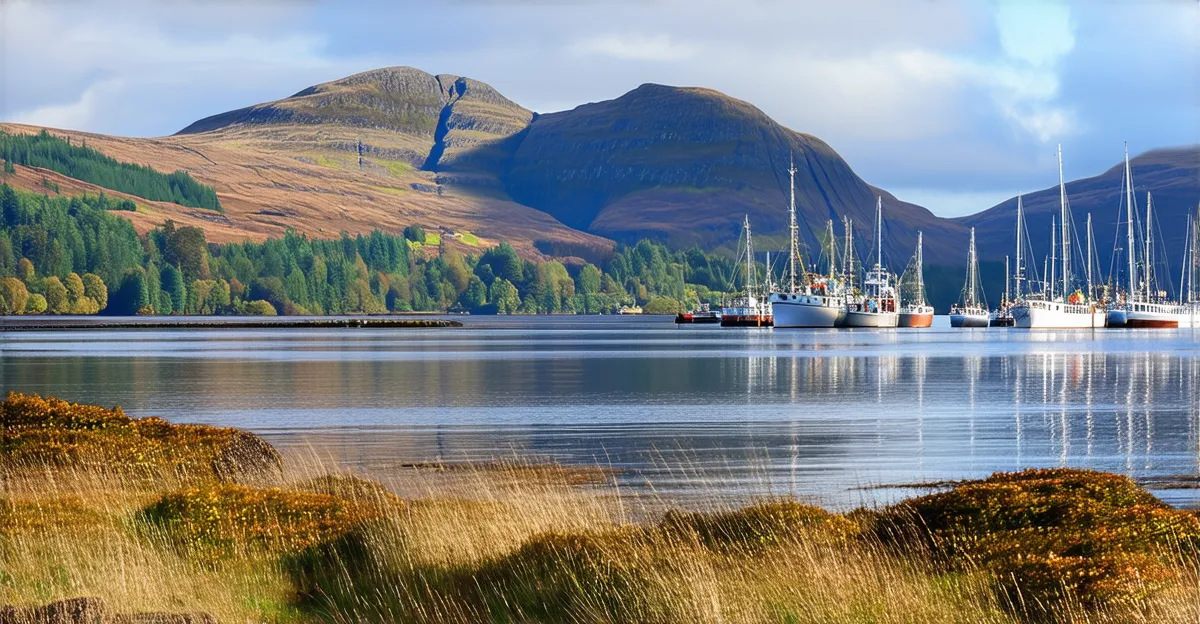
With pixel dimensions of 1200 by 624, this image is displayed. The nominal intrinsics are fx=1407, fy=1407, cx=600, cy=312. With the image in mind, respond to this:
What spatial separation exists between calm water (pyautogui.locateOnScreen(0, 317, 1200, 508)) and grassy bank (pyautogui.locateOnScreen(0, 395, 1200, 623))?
9143 mm

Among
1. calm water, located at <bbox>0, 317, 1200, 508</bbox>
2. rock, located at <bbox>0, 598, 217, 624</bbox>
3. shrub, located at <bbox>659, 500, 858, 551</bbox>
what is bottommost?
calm water, located at <bbox>0, 317, 1200, 508</bbox>

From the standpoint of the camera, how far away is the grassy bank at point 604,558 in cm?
1845

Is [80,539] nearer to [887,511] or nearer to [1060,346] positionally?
[887,511]

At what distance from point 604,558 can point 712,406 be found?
5013 cm

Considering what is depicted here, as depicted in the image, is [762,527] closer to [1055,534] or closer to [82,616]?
[1055,534]

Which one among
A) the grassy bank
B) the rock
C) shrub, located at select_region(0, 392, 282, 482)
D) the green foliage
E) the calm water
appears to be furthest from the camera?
the calm water

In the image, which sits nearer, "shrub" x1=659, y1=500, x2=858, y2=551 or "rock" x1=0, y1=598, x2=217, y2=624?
"rock" x1=0, y1=598, x2=217, y2=624

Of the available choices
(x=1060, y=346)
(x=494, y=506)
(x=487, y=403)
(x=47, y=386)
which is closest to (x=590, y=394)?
(x=487, y=403)

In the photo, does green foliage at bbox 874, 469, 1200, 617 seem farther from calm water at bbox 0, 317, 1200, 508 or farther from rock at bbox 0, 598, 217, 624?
rock at bbox 0, 598, 217, 624

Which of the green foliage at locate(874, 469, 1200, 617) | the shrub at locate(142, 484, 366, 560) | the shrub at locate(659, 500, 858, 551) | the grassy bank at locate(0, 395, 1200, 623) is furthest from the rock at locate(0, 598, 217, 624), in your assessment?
the green foliage at locate(874, 469, 1200, 617)

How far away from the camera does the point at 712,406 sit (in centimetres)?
7025

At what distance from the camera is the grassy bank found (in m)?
18.5

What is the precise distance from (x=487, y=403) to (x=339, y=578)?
2023 inches

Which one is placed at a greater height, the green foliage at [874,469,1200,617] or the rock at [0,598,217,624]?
the green foliage at [874,469,1200,617]
